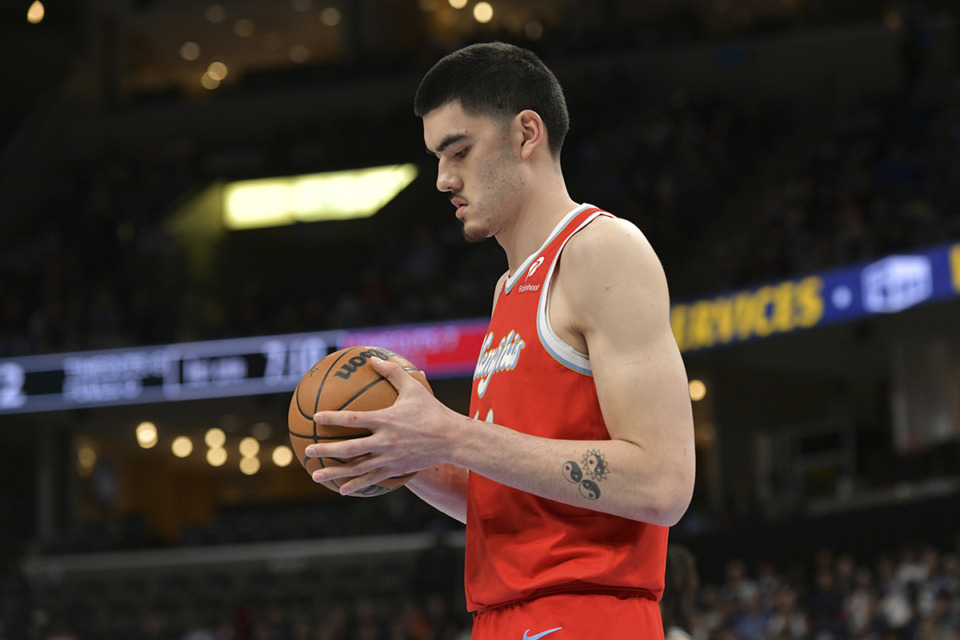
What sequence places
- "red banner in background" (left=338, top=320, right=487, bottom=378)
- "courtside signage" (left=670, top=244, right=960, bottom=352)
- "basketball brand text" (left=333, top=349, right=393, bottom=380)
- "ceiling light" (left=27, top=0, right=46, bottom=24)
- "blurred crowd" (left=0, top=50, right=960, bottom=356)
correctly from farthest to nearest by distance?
"red banner in background" (left=338, top=320, right=487, bottom=378) → "blurred crowd" (left=0, top=50, right=960, bottom=356) → "courtside signage" (left=670, top=244, right=960, bottom=352) → "ceiling light" (left=27, top=0, right=46, bottom=24) → "basketball brand text" (left=333, top=349, right=393, bottom=380)

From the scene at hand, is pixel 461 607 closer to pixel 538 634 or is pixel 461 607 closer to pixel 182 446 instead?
pixel 182 446

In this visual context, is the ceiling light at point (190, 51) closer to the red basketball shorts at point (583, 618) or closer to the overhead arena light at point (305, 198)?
the overhead arena light at point (305, 198)

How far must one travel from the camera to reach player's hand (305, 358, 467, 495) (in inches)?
84.4

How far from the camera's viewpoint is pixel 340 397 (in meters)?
2.38

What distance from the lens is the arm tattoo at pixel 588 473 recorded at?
2.19 meters

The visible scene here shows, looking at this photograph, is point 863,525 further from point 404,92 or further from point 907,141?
point 404,92

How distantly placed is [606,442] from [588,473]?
0.07 m

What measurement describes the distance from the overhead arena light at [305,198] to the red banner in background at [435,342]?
6.22 metres

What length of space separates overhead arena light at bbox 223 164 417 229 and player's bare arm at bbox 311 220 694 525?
23494 mm

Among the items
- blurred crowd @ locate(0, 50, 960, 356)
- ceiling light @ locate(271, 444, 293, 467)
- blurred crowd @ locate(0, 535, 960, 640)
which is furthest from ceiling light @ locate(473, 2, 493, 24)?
blurred crowd @ locate(0, 535, 960, 640)

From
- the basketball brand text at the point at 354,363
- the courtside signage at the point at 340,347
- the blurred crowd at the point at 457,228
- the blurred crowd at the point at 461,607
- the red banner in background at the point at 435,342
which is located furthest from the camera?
the red banner in background at the point at 435,342

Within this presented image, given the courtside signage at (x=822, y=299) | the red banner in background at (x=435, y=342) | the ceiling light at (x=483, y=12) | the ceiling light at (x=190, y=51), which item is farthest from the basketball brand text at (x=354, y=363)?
the ceiling light at (x=190, y=51)

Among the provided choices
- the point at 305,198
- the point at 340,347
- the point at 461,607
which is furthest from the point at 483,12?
the point at 461,607

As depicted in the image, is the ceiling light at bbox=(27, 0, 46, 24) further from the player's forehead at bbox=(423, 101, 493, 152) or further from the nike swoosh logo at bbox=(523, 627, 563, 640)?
the nike swoosh logo at bbox=(523, 627, 563, 640)
